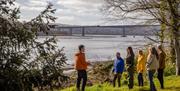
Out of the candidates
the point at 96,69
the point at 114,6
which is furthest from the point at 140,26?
the point at 96,69

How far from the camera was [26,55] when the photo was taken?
8773 mm

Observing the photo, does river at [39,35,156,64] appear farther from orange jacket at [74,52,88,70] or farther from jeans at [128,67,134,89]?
jeans at [128,67,134,89]

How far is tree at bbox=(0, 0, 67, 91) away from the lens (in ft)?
27.3

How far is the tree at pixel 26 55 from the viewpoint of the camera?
831cm

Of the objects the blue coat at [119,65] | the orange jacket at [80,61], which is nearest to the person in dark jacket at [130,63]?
the blue coat at [119,65]

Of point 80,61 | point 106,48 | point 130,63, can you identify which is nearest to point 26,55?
point 80,61

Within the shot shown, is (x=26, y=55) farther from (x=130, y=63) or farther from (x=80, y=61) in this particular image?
(x=130, y=63)

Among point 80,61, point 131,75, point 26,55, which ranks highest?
point 26,55

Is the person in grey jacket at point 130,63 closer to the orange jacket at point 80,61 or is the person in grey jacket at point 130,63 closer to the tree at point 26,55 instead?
the orange jacket at point 80,61

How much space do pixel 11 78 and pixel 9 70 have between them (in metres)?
0.21

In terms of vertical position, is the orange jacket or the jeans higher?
the orange jacket

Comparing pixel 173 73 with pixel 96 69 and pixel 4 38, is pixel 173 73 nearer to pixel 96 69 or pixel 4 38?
pixel 96 69

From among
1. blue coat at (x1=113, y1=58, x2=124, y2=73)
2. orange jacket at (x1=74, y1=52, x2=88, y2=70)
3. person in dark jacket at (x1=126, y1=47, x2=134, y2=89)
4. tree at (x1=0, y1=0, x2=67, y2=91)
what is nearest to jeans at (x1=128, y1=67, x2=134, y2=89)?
person in dark jacket at (x1=126, y1=47, x2=134, y2=89)

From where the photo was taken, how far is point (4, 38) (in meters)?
8.60
